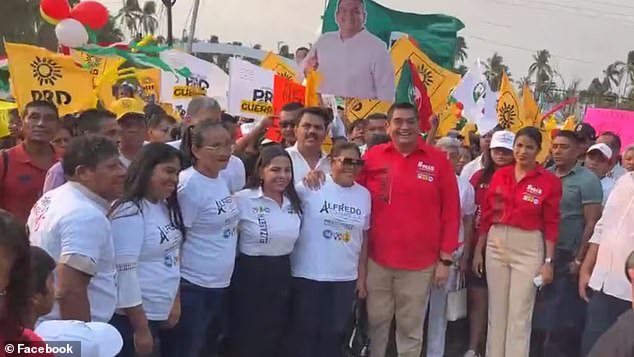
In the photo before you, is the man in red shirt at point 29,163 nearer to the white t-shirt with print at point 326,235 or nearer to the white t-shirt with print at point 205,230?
the white t-shirt with print at point 205,230

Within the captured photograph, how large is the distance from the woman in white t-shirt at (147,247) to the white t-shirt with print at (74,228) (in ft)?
0.74

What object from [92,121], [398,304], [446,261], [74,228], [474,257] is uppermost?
[92,121]

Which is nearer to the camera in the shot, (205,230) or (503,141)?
(205,230)

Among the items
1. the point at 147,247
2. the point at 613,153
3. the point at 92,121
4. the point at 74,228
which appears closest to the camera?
the point at 74,228

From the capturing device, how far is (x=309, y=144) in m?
5.13

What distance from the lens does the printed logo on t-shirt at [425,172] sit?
5.27 metres

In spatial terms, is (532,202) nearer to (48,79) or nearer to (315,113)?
(315,113)

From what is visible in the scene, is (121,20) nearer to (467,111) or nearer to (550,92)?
(550,92)

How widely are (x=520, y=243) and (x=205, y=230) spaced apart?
2.53 metres

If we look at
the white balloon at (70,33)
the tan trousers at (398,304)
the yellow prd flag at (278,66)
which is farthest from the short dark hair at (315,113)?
the white balloon at (70,33)

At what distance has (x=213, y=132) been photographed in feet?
14.5

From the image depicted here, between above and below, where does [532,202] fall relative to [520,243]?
above

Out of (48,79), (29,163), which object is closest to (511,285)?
(29,163)
